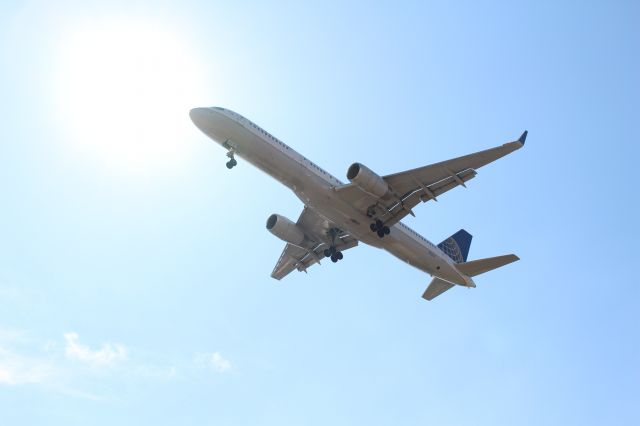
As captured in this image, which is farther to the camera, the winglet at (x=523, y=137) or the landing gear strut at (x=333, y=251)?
Result: the landing gear strut at (x=333, y=251)

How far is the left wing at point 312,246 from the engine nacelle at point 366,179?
692 cm

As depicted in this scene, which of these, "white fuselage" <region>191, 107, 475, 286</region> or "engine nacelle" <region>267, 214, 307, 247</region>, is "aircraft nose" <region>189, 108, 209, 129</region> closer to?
"white fuselage" <region>191, 107, 475, 286</region>

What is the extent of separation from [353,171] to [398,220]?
4.64 m

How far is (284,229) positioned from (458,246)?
11603mm

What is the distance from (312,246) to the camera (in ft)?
142

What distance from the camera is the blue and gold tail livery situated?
42000mm

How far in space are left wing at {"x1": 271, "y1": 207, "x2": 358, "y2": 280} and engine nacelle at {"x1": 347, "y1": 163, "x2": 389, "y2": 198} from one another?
22.7 feet

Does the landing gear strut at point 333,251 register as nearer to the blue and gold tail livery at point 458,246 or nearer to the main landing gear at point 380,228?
the main landing gear at point 380,228

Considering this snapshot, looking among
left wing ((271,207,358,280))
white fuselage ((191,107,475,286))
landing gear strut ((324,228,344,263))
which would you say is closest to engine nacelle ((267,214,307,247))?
left wing ((271,207,358,280))

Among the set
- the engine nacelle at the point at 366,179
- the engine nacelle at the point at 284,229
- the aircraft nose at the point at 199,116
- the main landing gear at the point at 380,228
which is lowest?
the main landing gear at the point at 380,228

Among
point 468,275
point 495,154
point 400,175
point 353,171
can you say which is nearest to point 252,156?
point 353,171

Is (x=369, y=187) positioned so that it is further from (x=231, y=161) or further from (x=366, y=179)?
(x=231, y=161)

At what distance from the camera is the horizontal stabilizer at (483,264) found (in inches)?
1506

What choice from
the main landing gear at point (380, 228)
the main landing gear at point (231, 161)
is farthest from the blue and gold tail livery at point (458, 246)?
the main landing gear at point (231, 161)
